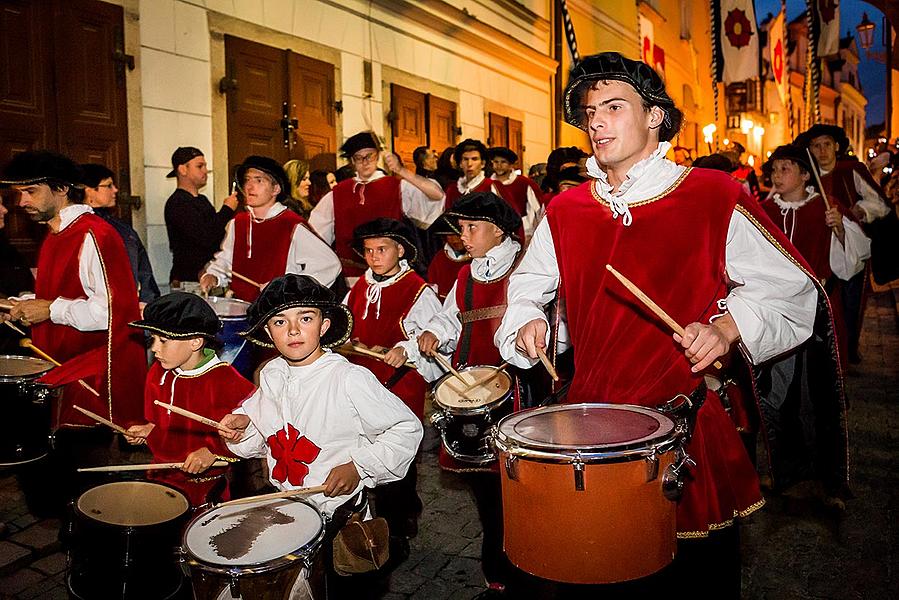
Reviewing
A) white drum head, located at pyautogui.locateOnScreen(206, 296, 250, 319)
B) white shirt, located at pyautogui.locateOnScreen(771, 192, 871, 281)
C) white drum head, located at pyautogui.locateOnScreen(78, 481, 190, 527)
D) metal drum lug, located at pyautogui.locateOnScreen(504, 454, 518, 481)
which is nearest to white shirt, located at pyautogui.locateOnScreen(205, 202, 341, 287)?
white drum head, located at pyautogui.locateOnScreen(206, 296, 250, 319)

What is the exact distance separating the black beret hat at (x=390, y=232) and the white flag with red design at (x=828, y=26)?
51.9 feet

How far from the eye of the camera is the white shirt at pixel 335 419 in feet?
10.7

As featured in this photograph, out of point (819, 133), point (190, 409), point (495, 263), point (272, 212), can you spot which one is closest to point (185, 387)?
point (190, 409)

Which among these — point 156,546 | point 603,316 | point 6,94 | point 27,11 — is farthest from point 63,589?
point 27,11

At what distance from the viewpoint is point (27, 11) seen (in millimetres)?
6031

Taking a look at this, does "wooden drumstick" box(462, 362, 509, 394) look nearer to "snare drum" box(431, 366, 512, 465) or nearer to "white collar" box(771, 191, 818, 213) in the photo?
"snare drum" box(431, 366, 512, 465)

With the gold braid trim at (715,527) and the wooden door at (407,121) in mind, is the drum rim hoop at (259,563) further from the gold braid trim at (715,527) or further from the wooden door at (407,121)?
the wooden door at (407,121)

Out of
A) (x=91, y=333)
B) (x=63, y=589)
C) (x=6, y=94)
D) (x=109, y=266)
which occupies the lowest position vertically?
(x=63, y=589)

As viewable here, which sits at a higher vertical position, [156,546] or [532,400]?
[532,400]

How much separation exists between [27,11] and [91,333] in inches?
118

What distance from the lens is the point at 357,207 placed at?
6.66m

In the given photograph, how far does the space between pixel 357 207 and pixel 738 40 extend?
1323 centimetres

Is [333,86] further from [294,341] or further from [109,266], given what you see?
[294,341]

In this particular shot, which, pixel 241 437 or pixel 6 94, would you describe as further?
pixel 6 94
